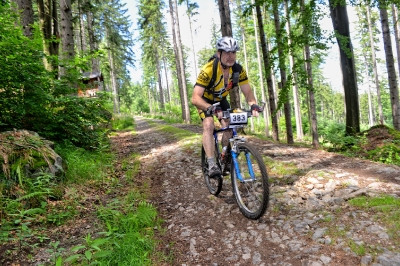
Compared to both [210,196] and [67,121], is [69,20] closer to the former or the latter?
[67,121]

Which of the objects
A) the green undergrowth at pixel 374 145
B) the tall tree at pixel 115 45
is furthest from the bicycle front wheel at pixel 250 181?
the tall tree at pixel 115 45

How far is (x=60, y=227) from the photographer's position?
3635 mm

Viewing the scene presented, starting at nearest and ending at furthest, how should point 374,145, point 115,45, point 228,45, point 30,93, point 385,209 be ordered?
point 385,209 < point 228,45 < point 30,93 < point 374,145 < point 115,45

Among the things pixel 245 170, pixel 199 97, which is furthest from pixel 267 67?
pixel 245 170

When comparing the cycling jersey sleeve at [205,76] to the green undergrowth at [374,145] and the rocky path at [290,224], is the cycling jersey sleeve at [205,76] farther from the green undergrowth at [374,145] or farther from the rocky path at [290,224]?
the green undergrowth at [374,145]

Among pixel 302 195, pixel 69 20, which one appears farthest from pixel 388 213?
pixel 69 20

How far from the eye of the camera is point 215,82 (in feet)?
13.4

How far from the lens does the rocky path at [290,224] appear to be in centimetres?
266

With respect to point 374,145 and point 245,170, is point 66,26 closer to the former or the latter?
point 245,170

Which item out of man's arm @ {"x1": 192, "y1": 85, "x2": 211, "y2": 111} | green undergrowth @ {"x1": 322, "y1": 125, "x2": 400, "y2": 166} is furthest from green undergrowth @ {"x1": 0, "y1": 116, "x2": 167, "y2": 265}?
green undergrowth @ {"x1": 322, "y1": 125, "x2": 400, "y2": 166}

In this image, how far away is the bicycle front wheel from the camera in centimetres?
329

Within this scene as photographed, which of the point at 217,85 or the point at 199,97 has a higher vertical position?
the point at 217,85

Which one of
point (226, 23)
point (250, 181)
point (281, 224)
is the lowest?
point (281, 224)

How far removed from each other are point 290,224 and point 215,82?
234 centimetres
